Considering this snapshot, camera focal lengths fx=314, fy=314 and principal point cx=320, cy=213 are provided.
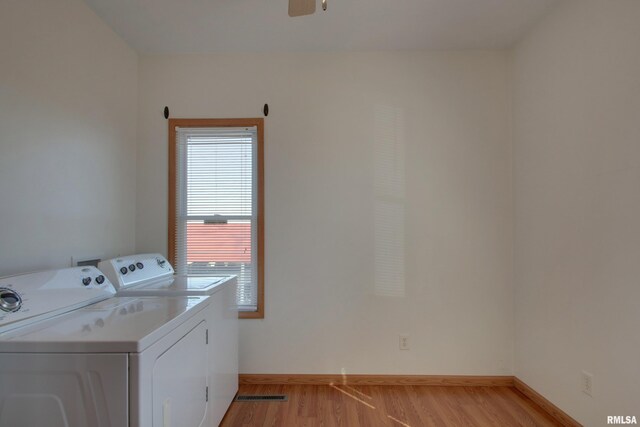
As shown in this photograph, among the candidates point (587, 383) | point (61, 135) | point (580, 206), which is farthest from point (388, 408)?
point (61, 135)

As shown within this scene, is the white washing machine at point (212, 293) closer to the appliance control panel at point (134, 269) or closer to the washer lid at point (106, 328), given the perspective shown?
the appliance control panel at point (134, 269)

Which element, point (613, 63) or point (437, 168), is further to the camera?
point (437, 168)

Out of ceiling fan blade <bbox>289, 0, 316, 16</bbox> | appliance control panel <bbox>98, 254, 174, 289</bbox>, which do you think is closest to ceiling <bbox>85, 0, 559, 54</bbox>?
ceiling fan blade <bbox>289, 0, 316, 16</bbox>

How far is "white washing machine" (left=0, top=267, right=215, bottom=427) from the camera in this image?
Answer: 101 centimetres

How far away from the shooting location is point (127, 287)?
6.02 ft

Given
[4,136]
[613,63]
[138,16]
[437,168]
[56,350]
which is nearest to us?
[56,350]

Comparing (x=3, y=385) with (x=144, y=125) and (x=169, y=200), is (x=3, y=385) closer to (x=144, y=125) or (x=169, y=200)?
(x=169, y=200)

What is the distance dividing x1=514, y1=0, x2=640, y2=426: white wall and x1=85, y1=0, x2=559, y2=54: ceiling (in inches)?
13.0

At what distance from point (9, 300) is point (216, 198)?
1.51m

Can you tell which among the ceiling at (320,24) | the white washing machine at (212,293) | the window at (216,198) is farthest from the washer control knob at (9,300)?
the ceiling at (320,24)

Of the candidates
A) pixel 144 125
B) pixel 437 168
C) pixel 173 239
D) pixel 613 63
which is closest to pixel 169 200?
pixel 173 239

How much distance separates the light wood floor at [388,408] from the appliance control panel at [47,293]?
1.15m

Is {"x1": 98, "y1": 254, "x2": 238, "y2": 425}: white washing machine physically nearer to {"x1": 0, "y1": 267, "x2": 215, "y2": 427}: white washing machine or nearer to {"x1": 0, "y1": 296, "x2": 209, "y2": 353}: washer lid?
{"x1": 0, "y1": 296, "x2": 209, "y2": 353}: washer lid

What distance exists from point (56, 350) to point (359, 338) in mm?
1962
